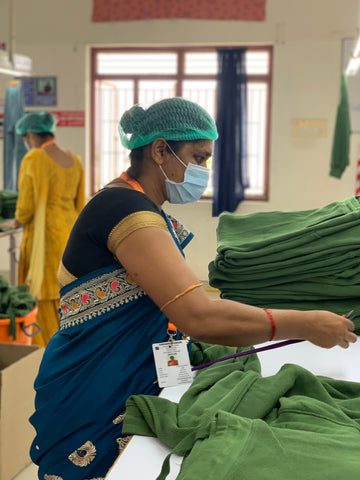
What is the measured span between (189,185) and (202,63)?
15.7 ft

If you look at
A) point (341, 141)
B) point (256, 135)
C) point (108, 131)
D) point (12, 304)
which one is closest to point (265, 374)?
point (12, 304)

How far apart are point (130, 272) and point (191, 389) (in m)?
0.26

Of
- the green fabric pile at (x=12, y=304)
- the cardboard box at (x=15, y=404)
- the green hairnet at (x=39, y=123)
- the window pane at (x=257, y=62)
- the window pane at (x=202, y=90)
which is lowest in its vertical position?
the cardboard box at (x=15, y=404)

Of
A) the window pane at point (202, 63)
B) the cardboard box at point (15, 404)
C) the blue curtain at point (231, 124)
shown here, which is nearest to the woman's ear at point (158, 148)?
the cardboard box at point (15, 404)

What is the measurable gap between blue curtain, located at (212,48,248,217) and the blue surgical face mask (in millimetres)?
4177

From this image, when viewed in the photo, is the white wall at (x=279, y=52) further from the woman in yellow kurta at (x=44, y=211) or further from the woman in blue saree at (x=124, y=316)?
the woman in blue saree at (x=124, y=316)

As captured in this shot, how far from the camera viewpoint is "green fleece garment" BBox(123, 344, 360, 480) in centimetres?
69

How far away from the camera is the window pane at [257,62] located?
18.6 feet

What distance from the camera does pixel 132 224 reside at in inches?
44.5

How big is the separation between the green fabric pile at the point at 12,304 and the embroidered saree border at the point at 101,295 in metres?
1.86

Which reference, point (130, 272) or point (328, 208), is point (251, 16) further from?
point (130, 272)

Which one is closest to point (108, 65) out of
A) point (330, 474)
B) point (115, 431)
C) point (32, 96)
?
point (32, 96)

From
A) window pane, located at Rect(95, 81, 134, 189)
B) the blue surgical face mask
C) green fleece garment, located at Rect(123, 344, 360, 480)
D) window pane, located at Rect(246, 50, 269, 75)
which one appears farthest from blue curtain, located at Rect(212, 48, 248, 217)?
green fleece garment, located at Rect(123, 344, 360, 480)

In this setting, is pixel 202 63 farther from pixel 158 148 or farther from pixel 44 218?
pixel 158 148
